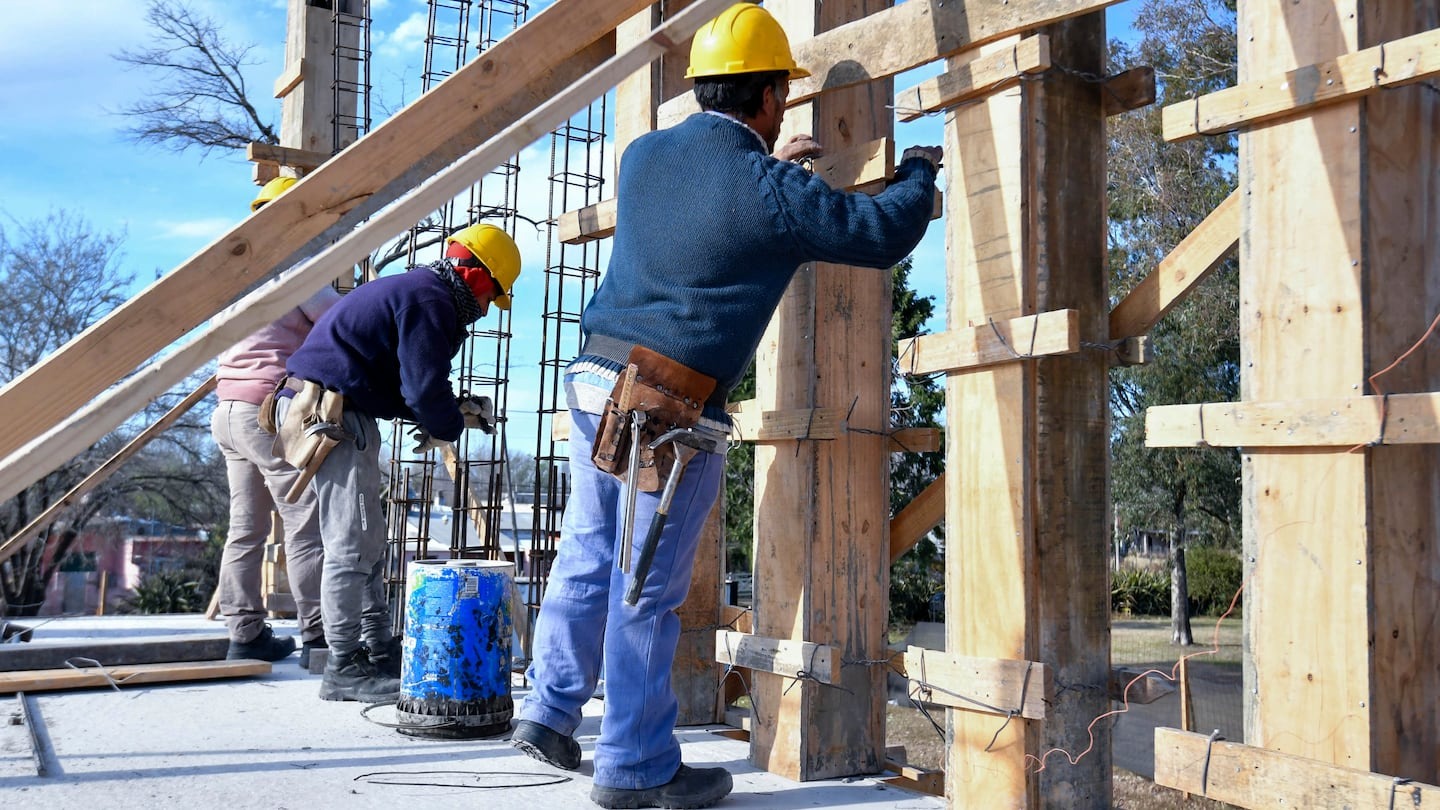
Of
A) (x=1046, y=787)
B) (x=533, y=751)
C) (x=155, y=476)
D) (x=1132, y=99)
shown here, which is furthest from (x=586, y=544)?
(x=155, y=476)

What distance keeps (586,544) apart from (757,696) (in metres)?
0.85

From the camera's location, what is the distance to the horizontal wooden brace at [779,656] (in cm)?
363

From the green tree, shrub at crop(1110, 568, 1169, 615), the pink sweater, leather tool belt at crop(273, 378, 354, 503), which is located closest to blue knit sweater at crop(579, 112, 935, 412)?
leather tool belt at crop(273, 378, 354, 503)

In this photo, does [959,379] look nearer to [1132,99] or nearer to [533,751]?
[1132,99]

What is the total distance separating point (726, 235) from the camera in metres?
3.12

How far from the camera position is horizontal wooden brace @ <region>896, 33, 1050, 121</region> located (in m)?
3.10

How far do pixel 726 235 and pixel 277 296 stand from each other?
132 centimetres

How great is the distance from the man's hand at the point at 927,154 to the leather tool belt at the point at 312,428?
248 centimetres

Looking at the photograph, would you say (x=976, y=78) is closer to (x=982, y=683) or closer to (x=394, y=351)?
(x=982, y=683)

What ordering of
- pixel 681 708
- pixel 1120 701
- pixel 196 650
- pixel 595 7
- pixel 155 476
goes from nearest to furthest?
pixel 595 7
pixel 1120 701
pixel 681 708
pixel 196 650
pixel 155 476

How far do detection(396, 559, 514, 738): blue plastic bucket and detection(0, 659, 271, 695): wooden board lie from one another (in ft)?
4.99

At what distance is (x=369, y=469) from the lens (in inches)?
186

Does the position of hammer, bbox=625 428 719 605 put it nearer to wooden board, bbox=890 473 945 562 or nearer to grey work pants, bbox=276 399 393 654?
wooden board, bbox=890 473 945 562

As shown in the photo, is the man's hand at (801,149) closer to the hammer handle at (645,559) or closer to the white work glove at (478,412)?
the hammer handle at (645,559)
